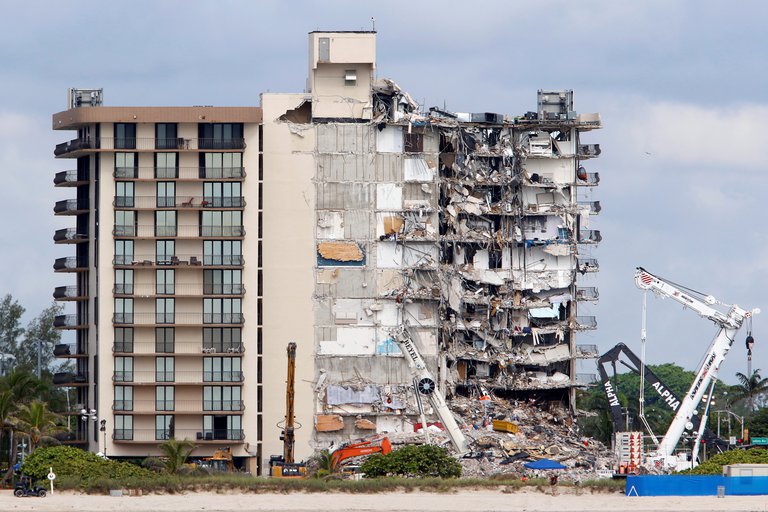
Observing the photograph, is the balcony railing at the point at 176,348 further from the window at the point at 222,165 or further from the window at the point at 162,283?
the window at the point at 222,165

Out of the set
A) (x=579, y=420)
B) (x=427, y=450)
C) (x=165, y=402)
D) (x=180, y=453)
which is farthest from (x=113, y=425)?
(x=579, y=420)

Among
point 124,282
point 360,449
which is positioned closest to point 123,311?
point 124,282

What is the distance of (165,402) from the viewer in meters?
152

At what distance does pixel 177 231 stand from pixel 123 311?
6.76 m

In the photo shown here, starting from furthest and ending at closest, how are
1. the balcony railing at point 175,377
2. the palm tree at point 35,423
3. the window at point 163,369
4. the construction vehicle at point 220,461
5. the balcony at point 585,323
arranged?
the balcony at point 585,323 → the window at point 163,369 → the balcony railing at point 175,377 → the construction vehicle at point 220,461 → the palm tree at point 35,423

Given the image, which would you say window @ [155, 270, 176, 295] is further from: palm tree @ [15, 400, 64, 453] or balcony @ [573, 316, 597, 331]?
balcony @ [573, 316, 597, 331]

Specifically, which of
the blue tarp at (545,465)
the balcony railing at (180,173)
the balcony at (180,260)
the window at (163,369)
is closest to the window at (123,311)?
the balcony at (180,260)

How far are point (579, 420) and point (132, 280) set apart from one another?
37.0 m

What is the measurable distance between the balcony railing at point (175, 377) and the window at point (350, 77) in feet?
73.8

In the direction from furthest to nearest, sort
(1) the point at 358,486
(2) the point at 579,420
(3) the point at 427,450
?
1. (2) the point at 579,420
2. (3) the point at 427,450
3. (1) the point at 358,486

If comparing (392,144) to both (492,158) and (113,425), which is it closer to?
(492,158)

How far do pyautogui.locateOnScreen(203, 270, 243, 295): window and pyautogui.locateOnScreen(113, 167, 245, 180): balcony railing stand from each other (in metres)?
6.67

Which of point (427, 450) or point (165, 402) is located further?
point (165, 402)

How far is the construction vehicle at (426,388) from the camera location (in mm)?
145625
